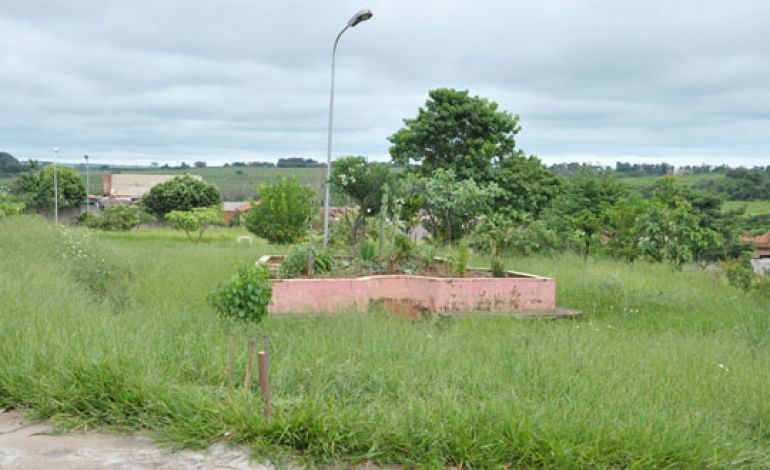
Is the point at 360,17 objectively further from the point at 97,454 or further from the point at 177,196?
the point at 177,196

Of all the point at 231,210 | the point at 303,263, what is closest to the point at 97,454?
the point at 303,263

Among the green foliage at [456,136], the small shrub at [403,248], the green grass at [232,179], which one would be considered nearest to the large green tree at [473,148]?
the green foliage at [456,136]

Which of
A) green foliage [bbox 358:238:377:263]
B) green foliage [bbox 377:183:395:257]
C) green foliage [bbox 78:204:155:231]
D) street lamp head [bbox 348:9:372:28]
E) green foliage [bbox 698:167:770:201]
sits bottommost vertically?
green foliage [bbox 78:204:155:231]

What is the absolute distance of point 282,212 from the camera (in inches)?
1298

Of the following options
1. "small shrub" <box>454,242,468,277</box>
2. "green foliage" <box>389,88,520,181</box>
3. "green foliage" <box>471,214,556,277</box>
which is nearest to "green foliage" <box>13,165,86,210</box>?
"green foliage" <box>389,88,520,181</box>

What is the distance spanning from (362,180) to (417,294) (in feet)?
10.9

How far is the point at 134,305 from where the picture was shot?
799 centimetres

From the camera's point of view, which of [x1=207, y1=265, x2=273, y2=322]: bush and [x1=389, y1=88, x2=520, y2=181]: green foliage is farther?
[x1=389, y1=88, x2=520, y2=181]: green foliage

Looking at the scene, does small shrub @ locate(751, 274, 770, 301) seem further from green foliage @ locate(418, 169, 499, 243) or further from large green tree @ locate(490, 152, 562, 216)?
large green tree @ locate(490, 152, 562, 216)

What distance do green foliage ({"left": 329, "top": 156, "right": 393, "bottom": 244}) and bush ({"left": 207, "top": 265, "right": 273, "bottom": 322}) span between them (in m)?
5.26

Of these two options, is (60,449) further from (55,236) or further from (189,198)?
(189,198)

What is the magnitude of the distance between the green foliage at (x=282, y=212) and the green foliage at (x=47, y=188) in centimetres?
3445

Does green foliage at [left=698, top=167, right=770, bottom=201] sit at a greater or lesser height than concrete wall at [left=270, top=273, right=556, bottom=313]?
greater

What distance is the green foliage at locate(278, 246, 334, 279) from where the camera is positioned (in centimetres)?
996
